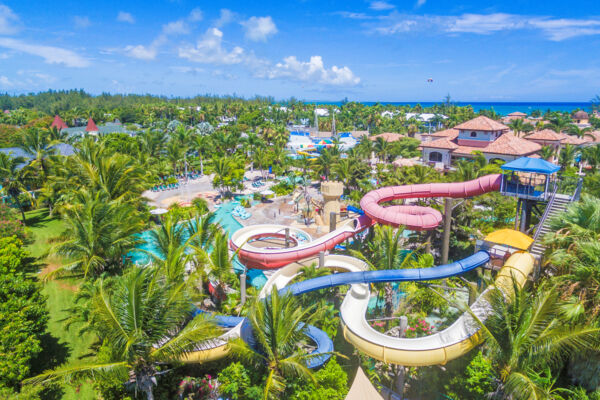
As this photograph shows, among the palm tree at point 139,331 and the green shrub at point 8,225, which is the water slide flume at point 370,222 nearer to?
the palm tree at point 139,331

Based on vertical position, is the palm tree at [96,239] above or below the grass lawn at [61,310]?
above

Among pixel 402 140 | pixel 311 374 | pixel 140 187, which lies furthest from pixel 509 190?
pixel 402 140

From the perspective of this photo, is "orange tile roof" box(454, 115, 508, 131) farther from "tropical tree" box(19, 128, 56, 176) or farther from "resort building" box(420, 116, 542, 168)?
"tropical tree" box(19, 128, 56, 176)

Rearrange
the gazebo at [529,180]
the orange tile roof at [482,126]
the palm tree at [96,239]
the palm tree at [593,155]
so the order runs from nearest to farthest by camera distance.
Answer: the palm tree at [96,239]
the gazebo at [529,180]
the palm tree at [593,155]
the orange tile roof at [482,126]

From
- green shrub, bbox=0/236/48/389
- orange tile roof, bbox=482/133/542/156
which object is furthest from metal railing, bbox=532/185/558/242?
orange tile roof, bbox=482/133/542/156

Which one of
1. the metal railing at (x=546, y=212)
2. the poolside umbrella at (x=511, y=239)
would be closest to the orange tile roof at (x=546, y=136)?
the metal railing at (x=546, y=212)

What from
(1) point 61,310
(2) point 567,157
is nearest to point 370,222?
(1) point 61,310
